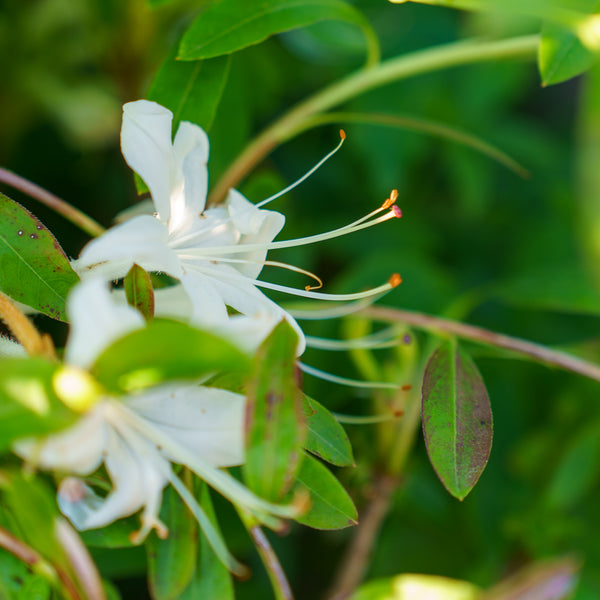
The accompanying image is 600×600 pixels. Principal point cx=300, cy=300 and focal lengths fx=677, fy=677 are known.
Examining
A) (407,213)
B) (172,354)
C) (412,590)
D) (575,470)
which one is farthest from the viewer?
(407,213)

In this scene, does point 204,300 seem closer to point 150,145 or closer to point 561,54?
point 150,145

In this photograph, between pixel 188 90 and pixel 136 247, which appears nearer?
pixel 136 247

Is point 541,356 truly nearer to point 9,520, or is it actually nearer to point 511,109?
point 9,520

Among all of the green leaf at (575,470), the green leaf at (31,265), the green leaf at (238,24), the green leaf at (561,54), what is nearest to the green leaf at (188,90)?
the green leaf at (238,24)

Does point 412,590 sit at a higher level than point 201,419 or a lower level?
lower

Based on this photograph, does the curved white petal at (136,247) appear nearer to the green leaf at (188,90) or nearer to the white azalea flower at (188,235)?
the white azalea flower at (188,235)

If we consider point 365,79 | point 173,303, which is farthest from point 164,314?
point 365,79

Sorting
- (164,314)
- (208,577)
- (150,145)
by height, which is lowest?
(208,577)
